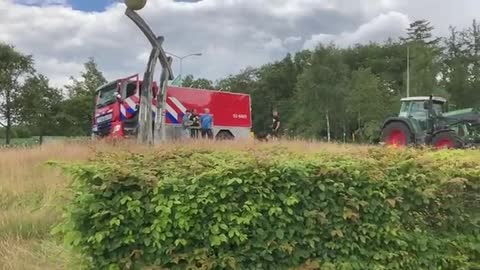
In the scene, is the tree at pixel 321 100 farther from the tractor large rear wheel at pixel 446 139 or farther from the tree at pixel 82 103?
the tractor large rear wheel at pixel 446 139

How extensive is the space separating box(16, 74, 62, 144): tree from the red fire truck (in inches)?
805

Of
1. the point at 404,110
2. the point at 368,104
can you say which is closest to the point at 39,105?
the point at 404,110

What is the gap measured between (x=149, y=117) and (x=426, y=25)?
200ft

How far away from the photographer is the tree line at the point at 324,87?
133 feet

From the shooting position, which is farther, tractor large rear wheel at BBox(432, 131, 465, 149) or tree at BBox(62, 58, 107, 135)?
tree at BBox(62, 58, 107, 135)

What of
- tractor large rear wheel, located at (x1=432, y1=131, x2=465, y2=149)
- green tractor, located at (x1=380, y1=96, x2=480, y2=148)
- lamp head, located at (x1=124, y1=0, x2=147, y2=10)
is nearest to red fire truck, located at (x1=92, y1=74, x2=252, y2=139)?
lamp head, located at (x1=124, y1=0, x2=147, y2=10)

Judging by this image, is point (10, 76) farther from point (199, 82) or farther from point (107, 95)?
point (199, 82)

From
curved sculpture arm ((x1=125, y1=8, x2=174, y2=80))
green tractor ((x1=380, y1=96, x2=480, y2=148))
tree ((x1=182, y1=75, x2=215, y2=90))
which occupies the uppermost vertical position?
tree ((x1=182, y1=75, x2=215, y2=90))

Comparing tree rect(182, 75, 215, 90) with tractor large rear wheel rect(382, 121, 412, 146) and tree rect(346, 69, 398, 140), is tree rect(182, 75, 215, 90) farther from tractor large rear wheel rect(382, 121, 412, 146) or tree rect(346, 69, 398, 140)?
tractor large rear wheel rect(382, 121, 412, 146)

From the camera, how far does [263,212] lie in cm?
326

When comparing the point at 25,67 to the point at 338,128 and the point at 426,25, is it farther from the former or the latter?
the point at 426,25

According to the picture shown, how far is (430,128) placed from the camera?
20.1 metres

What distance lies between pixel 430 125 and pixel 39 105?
98.7 ft

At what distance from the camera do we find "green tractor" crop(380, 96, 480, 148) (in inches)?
732
